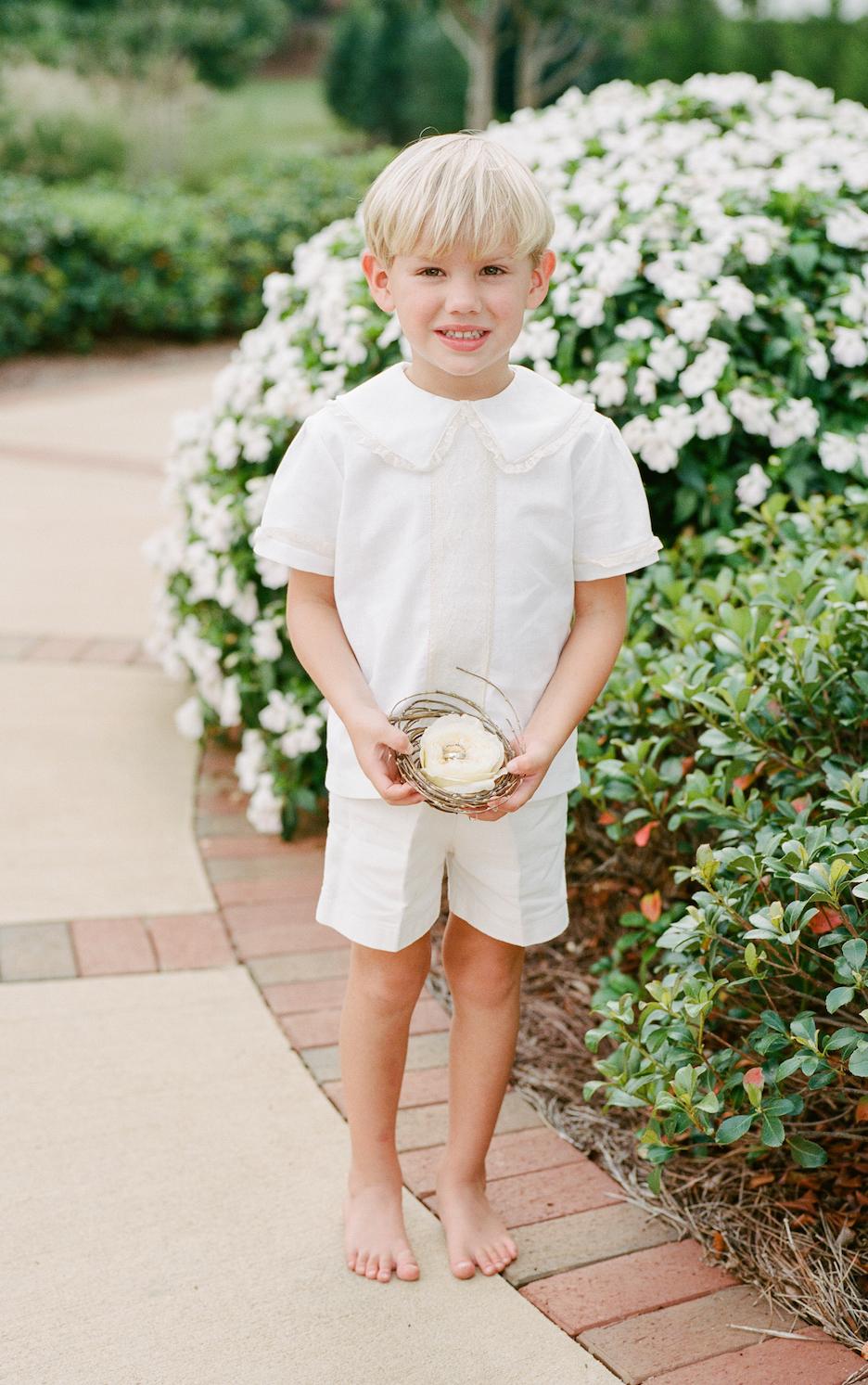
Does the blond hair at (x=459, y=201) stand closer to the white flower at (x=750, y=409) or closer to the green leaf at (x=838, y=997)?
the green leaf at (x=838, y=997)

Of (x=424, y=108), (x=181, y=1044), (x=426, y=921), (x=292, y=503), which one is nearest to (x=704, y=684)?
(x=426, y=921)

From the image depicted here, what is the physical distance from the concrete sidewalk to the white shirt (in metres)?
0.70

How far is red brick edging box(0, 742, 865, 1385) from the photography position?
1830mm

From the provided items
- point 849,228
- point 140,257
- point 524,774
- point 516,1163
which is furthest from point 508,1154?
point 140,257

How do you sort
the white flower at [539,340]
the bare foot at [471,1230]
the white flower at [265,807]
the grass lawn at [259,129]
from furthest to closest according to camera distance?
1. the grass lawn at [259,129]
2. the white flower at [265,807]
3. the white flower at [539,340]
4. the bare foot at [471,1230]

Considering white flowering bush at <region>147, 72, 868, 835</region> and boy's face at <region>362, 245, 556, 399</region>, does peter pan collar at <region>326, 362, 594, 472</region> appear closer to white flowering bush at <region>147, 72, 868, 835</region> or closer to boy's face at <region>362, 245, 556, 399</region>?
boy's face at <region>362, 245, 556, 399</region>

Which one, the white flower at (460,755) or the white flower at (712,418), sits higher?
the white flower at (460,755)

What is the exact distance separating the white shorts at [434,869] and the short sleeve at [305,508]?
1.11ft

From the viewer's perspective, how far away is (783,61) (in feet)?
68.2

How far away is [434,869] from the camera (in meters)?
1.92

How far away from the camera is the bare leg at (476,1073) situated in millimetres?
1975

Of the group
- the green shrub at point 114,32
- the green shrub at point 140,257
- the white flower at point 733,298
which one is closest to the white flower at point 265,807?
the white flower at point 733,298

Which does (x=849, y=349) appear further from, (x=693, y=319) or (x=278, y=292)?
(x=278, y=292)

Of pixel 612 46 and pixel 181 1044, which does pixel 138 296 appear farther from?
pixel 612 46
